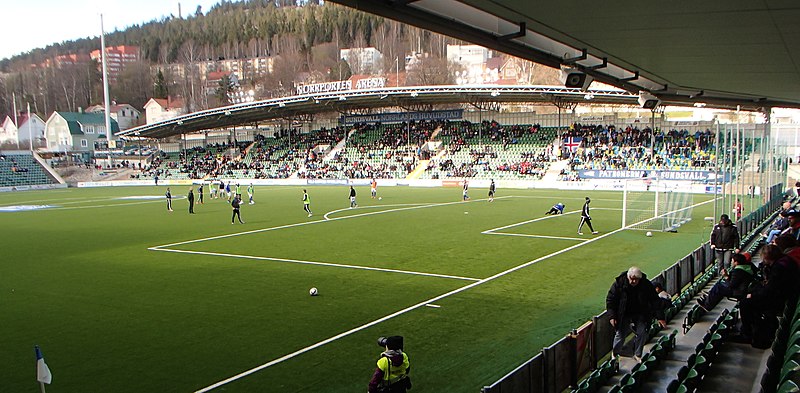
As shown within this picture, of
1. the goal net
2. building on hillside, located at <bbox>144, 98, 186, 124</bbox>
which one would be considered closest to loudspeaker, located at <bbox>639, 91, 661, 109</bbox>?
the goal net

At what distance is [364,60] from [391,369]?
431ft

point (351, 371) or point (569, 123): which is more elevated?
point (569, 123)

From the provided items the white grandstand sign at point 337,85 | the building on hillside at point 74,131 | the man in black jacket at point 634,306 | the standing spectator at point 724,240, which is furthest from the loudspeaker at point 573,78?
the building on hillside at point 74,131

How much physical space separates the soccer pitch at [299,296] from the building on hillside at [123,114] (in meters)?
101

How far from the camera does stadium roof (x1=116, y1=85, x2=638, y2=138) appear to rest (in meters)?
52.7

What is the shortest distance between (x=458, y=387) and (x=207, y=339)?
514 cm

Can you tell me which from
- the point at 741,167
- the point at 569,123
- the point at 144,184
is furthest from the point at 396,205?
the point at 144,184

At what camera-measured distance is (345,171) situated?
6662 centimetres

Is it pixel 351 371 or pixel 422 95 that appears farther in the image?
pixel 422 95

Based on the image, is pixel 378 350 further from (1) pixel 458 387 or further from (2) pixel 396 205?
(2) pixel 396 205

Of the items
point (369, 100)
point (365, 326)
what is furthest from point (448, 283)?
point (369, 100)

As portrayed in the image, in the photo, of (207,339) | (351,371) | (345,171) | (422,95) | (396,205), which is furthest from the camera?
(345,171)

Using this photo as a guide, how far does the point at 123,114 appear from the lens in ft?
397

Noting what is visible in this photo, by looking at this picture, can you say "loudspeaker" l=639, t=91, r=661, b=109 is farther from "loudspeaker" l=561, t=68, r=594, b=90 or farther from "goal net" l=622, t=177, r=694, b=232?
"goal net" l=622, t=177, r=694, b=232
